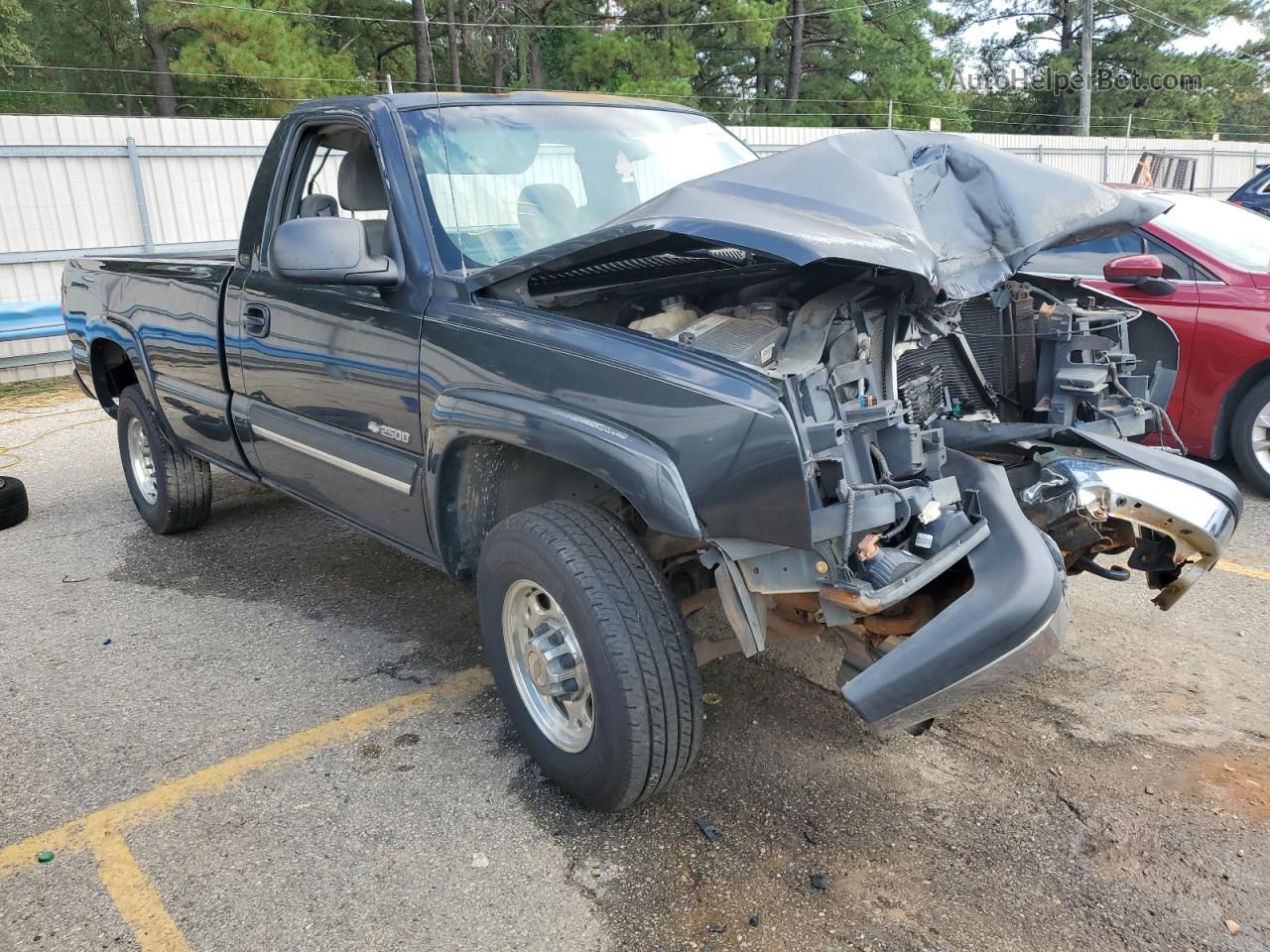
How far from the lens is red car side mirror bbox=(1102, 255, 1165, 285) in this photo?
5664 mm

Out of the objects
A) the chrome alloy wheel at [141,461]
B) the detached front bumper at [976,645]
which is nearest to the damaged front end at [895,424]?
the detached front bumper at [976,645]

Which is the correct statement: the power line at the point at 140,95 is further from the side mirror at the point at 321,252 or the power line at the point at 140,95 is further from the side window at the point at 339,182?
the side mirror at the point at 321,252

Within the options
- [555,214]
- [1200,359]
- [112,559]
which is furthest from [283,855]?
[1200,359]

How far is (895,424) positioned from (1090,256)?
14.4ft

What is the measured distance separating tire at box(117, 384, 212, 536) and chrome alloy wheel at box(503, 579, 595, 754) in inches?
119

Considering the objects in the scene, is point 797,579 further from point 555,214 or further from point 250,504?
point 250,504

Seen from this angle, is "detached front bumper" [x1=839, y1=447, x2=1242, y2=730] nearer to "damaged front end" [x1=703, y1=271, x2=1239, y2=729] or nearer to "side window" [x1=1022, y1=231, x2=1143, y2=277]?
"damaged front end" [x1=703, y1=271, x2=1239, y2=729]

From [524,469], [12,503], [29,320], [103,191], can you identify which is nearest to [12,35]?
[103,191]

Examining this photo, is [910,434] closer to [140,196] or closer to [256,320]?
[256,320]

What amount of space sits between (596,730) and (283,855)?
968mm

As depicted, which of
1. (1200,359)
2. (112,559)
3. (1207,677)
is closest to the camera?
(1207,677)

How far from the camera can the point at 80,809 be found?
311cm

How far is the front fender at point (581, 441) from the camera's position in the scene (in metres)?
2.51

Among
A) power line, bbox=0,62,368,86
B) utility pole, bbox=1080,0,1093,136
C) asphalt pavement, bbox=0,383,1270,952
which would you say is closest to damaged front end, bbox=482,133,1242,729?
asphalt pavement, bbox=0,383,1270,952
